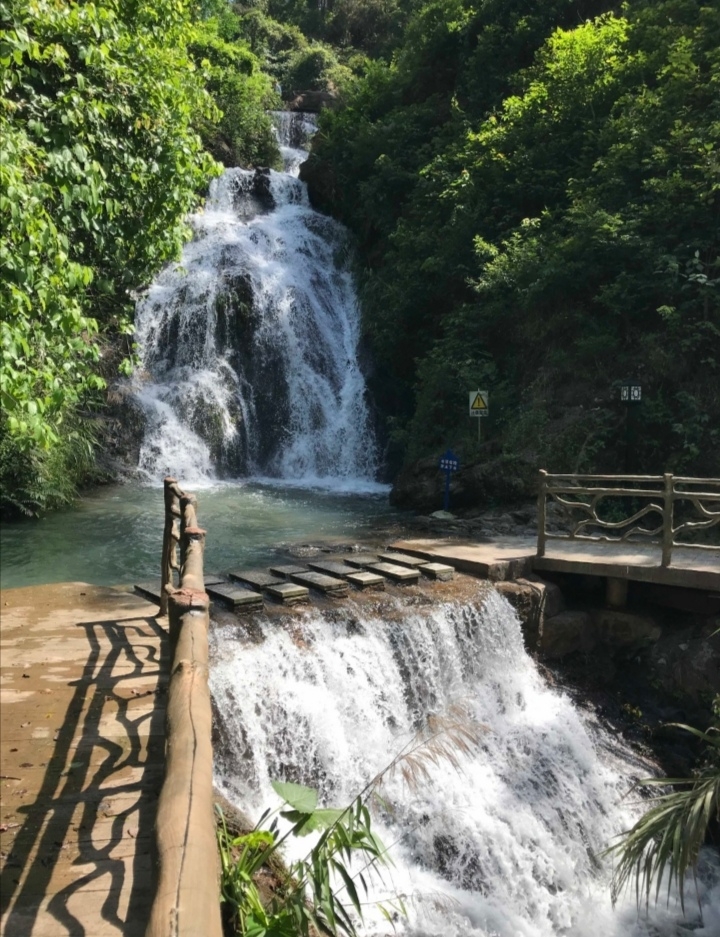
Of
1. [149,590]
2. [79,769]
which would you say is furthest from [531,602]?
[79,769]

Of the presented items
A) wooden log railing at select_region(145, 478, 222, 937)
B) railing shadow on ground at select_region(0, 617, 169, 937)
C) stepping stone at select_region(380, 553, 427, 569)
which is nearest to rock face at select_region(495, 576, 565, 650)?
stepping stone at select_region(380, 553, 427, 569)

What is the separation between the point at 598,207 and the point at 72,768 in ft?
43.0

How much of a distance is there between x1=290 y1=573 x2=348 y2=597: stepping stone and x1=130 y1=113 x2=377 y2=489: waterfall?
365 inches

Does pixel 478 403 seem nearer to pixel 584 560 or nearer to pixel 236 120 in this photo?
pixel 584 560

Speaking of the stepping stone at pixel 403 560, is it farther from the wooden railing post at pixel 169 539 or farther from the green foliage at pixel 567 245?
the green foliage at pixel 567 245

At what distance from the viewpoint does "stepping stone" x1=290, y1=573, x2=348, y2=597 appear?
8.27m

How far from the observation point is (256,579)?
8.40 meters

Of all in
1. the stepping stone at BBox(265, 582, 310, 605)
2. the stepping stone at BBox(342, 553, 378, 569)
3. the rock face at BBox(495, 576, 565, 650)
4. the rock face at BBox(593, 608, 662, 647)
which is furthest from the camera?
the rock face at BBox(593, 608, 662, 647)

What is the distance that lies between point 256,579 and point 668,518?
472cm

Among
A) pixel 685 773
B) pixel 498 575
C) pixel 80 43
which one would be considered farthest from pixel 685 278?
pixel 80 43

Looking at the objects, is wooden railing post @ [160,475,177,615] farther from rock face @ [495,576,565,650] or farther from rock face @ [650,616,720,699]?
rock face @ [650,616,720,699]

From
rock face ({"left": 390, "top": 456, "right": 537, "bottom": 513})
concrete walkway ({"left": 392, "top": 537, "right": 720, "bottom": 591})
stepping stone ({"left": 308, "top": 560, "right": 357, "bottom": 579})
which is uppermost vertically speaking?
rock face ({"left": 390, "top": 456, "right": 537, "bottom": 513})

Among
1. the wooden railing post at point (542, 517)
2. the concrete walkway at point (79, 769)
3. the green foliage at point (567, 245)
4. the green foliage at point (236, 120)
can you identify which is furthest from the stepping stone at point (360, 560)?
the green foliage at point (236, 120)

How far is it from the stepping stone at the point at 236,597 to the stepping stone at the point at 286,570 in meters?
0.89
